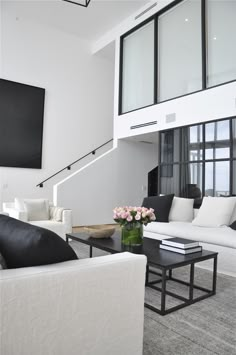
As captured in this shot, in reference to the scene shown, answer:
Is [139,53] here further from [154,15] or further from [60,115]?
[60,115]

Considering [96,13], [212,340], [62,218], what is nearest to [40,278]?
[212,340]

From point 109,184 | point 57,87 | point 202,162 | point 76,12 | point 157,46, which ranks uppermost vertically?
point 76,12

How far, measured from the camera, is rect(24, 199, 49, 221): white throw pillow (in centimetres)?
463

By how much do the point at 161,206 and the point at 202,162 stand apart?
1285mm

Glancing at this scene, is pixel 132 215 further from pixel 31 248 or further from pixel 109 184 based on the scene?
pixel 109 184

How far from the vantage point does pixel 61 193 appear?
625cm

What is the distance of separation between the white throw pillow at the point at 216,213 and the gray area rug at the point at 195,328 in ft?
4.43

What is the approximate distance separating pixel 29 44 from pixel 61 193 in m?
3.87

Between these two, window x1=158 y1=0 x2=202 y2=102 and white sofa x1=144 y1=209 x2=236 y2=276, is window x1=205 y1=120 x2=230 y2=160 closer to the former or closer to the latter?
window x1=158 y1=0 x2=202 y2=102

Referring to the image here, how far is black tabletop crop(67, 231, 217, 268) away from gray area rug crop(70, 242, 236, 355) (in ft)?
1.25

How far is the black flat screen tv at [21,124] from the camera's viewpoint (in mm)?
6520

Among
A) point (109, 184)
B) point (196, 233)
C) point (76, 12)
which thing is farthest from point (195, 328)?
point (76, 12)

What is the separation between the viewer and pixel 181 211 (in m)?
4.58

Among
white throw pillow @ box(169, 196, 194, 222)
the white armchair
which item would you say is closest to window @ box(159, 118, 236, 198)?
white throw pillow @ box(169, 196, 194, 222)
